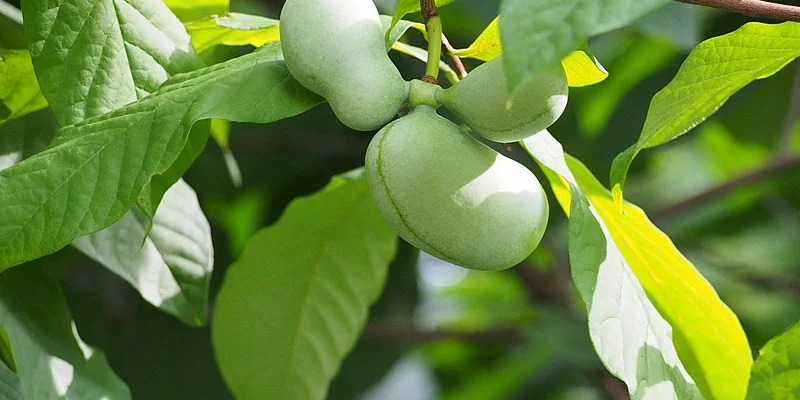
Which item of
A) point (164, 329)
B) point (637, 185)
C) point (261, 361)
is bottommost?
point (637, 185)

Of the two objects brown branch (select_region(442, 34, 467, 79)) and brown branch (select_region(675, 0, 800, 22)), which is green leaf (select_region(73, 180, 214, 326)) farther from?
brown branch (select_region(675, 0, 800, 22))

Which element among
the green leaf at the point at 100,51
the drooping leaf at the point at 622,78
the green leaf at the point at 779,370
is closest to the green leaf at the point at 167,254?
the green leaf at the point at 100,51

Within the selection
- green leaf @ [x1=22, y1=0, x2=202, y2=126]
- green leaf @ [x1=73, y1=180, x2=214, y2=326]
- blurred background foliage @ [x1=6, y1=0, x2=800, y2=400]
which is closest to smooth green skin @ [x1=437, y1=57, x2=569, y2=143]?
green leaf @ [x1=22, y1=0, x2=202, y2=126]

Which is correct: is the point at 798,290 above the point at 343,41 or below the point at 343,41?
below

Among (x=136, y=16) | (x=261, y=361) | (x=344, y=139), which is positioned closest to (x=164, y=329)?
(x=344, y=139)

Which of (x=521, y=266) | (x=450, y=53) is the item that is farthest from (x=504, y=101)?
(x=521, y=266)

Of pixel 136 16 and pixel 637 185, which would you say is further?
pixel 637 185

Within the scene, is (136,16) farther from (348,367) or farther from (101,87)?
(348,367)
